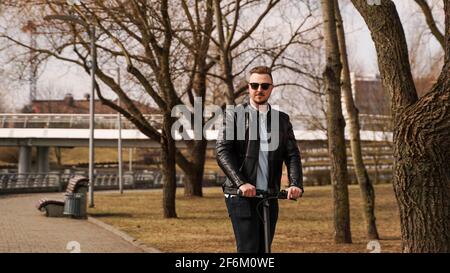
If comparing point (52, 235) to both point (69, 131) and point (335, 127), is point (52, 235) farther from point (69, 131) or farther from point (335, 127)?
point (69, 131)

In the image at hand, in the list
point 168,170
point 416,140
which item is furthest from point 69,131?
point 416,140

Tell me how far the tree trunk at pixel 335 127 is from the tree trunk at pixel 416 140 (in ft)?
19.0

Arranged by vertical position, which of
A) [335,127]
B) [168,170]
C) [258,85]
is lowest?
[168,170]

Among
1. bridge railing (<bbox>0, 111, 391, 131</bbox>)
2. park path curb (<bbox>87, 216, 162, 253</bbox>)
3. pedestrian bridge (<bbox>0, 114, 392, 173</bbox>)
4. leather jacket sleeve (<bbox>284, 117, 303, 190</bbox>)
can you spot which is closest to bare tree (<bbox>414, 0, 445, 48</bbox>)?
park path curb (<bbox>87, 216, 162, 253</bbox>)

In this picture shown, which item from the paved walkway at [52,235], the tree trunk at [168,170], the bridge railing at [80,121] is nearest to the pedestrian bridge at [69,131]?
the bridge railing at [80,121]

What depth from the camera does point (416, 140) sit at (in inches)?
258

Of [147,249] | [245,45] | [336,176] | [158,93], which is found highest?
[245,45]

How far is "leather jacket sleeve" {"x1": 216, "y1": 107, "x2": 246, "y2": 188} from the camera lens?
16.0ft

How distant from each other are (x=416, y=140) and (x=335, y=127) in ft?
22.0

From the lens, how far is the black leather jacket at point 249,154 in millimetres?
4867

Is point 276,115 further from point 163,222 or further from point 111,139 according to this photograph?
point 111,139
